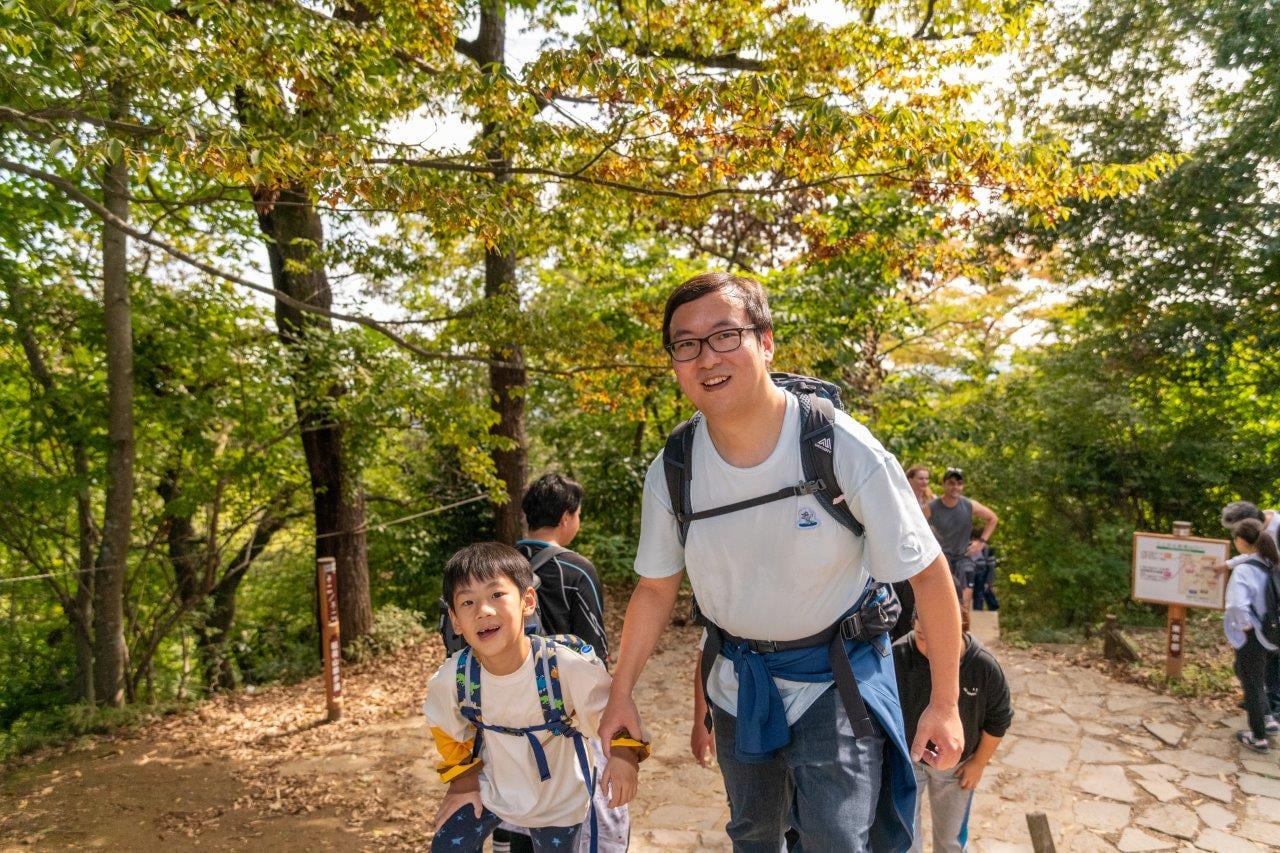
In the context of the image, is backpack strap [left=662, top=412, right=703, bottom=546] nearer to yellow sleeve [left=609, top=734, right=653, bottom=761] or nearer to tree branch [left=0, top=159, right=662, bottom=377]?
yellow sleeve [left=609, top=734, right=653, bottom=761]

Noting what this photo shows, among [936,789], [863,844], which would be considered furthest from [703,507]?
[936,789]

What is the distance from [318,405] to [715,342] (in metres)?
6.33

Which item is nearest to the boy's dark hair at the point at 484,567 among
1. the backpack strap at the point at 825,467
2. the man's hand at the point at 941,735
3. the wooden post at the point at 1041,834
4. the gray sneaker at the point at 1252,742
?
the backpack strap at the point at 825,467

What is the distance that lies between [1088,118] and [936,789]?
8845mm

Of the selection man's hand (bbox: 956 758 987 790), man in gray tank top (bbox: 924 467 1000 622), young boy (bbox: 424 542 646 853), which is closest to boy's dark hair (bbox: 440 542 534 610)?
young boy (bbox: 424 542 646 853)

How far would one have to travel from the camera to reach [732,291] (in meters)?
2.12

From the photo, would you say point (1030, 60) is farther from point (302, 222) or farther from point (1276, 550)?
point (302, 222)

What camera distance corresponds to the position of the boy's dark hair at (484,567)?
2512 millimetres

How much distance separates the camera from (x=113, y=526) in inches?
266

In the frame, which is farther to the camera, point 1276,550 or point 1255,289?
point 1255,289

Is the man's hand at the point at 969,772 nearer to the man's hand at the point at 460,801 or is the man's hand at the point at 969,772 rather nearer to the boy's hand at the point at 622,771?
the boy's hand at the point at 622,771

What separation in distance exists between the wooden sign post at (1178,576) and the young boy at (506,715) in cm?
619

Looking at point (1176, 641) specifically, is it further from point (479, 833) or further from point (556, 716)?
point (479, 833)

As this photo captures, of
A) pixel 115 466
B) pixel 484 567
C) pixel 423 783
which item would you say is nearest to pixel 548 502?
pixel 484 567
